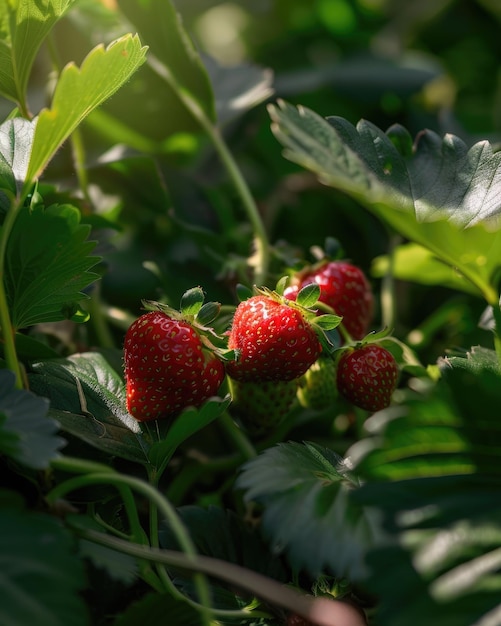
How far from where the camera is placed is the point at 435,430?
0.43m

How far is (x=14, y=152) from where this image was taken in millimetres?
546

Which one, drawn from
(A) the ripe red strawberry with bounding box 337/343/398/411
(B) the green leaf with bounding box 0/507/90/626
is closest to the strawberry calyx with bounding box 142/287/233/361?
(A) the ripe red strawberry with bounding box 337/343/398/411

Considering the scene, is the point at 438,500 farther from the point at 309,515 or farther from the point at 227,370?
the point at 227,370

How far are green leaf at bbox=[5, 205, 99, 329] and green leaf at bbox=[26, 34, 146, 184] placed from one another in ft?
0.10

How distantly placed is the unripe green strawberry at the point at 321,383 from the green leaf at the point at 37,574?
284 mm

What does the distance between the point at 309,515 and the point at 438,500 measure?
3.1 inches

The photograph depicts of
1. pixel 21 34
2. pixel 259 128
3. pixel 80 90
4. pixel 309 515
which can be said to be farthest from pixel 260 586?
pixel 259 128

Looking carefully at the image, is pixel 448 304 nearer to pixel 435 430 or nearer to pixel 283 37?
pixel 435 430

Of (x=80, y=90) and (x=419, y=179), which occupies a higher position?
(x=80, y=90)

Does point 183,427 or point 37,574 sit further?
point 183,427

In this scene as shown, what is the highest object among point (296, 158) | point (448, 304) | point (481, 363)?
point (296, 158)

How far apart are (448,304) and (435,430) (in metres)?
0.48

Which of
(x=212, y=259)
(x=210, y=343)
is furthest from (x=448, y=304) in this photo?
(x=210, y=343)

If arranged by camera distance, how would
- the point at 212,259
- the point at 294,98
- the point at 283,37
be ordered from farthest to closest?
1. the point at 283,37
2. the point at 294,98
3. the point at 212,259
